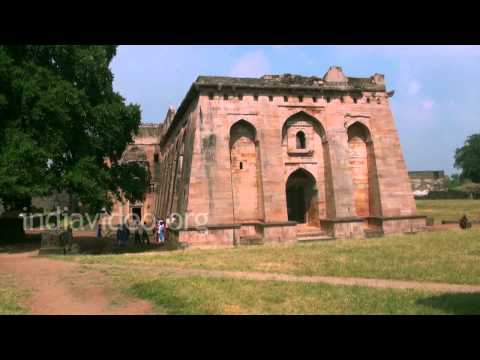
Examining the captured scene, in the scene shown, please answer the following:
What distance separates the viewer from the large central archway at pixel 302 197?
22438 millimetres

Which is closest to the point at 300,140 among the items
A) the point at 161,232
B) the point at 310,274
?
the point at 161,232

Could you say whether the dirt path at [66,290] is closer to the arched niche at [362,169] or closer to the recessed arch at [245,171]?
the recessed arch at [245,171]

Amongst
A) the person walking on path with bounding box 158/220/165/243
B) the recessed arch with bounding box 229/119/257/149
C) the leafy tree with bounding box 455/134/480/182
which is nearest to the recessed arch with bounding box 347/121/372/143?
the recessed arch with bounding box 229/119/257/149

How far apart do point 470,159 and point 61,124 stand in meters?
85.9

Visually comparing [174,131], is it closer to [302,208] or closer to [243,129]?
[243,129]

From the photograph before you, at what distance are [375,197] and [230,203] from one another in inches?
359

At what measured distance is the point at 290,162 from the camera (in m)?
22.0

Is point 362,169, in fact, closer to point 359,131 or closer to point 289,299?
point 359,131

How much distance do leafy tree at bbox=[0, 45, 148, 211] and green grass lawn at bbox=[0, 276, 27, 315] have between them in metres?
6.43

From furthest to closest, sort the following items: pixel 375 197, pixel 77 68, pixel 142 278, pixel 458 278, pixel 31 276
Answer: pixel 375 197, pixel 77 68, pixel 31 276, pixel 142 278, pixel 458 278

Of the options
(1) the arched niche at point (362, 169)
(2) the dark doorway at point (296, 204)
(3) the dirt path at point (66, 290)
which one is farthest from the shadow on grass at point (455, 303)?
(2) the dark doorway at point (296, 204)

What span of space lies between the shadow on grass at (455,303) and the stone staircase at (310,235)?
1249cm
